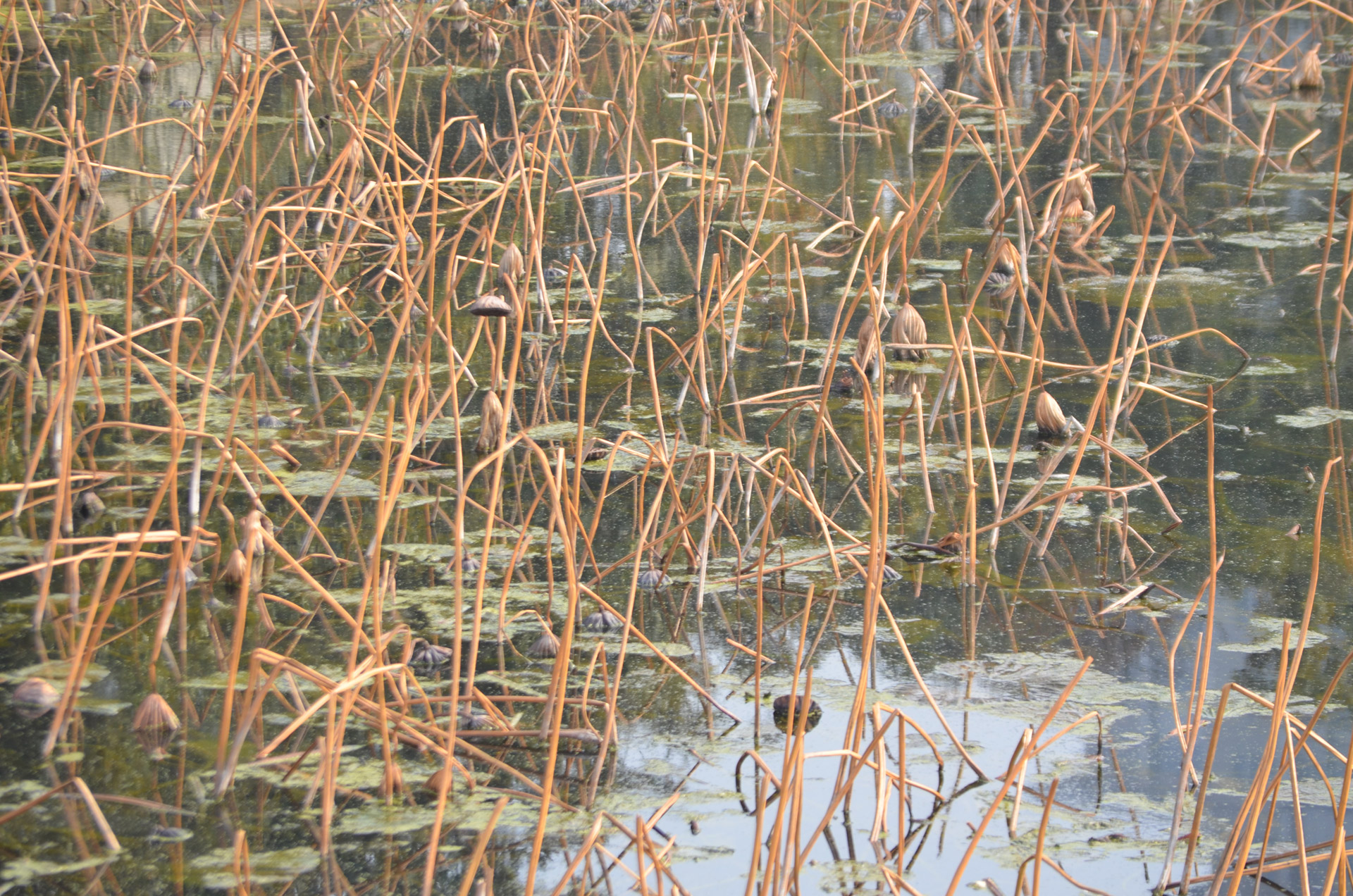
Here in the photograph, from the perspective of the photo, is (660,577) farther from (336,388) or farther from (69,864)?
(336,388)

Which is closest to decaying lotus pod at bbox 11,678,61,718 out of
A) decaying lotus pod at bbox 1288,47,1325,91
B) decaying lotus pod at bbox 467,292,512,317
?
decaying lotus pod at bbox 467,292,512,317

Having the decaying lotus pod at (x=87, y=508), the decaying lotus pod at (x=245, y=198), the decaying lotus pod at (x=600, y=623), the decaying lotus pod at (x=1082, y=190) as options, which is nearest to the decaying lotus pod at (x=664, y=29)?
the decaying lotus pod at (x=245, y=198)

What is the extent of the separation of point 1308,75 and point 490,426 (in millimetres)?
4351

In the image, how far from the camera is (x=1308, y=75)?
19.4 feet

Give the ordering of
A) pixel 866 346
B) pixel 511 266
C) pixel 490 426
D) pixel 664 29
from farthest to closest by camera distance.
A: pixel 664 29 < pixel 511 266 < pixel 866 346 < pixel 490 426

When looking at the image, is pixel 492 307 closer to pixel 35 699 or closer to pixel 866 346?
pixel 35 699

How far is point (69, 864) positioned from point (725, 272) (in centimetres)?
250

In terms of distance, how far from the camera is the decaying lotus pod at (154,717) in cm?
192

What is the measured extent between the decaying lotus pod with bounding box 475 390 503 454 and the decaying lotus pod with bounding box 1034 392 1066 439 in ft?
3.34

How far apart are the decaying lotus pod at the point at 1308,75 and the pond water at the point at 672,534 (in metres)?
0.82

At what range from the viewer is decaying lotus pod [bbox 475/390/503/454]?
2.79 metres

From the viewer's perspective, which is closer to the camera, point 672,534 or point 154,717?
point 154,717

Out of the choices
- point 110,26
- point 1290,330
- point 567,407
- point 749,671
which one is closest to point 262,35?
point 110,26

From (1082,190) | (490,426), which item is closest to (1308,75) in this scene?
(1082,190)
